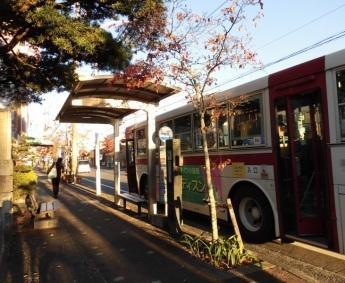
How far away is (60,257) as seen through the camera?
770cm

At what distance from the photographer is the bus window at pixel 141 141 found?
49.3 feet

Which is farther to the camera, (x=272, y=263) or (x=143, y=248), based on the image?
(x=143, y=248)

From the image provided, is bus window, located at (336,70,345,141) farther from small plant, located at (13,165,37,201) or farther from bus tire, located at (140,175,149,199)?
small plant, located at (13,165,37,201)

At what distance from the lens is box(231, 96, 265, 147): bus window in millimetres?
8273

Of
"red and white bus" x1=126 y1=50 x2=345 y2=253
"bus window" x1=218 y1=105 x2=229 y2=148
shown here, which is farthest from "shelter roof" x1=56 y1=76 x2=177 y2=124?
"red and white bus" x1=126 y1=50 x2=345 y2=253

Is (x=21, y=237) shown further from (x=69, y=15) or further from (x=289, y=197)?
(x=289, y=197)

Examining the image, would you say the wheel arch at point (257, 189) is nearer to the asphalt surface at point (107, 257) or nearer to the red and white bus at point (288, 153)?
the red and white bus at point (288, 153)

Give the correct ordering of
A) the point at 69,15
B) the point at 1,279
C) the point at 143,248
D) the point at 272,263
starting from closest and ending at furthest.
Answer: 1. the point at 1,279
2. the point at 272,263
3. the point at 69,15
4. the point at 143,248

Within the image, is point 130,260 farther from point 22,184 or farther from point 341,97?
point 22,184

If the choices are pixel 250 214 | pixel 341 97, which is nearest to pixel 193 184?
pixel 250 214

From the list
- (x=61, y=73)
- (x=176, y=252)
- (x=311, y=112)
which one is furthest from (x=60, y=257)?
(x=311, y=112)

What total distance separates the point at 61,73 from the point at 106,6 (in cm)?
178

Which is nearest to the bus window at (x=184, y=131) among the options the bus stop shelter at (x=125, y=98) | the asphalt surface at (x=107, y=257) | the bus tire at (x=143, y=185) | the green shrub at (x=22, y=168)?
the bus stop shelter at (x=125, y=98)

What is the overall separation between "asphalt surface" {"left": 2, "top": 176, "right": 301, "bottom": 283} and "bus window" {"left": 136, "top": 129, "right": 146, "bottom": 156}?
4138 millimetres
